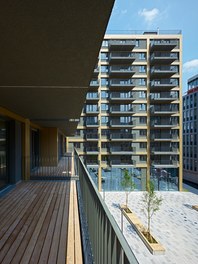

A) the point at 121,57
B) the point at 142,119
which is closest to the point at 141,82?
the point at 121,57

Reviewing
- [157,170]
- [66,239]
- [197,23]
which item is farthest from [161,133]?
[66,239]

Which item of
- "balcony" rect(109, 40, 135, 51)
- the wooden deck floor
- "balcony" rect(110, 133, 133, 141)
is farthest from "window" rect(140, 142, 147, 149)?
the wooden deck floor

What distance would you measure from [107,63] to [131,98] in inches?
279

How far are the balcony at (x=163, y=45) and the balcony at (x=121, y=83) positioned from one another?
627 cm

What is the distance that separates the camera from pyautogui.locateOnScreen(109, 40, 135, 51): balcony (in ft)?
102

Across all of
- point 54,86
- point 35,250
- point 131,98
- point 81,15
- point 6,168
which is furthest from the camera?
point 131,98

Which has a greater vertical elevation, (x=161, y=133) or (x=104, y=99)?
(x=104, y=99)

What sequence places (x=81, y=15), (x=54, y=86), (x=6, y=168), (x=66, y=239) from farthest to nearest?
1. (x=6, y=168)
2. (x=54, y=86)
3. (x=66, y=239)
4. (x=81, y=15)

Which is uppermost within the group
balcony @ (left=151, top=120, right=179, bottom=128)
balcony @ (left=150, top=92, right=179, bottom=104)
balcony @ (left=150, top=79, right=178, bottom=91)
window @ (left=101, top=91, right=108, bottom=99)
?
balcony @ (left=150, top=79, right=178, bottom=91)

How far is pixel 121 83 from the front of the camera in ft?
107

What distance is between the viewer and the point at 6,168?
7566 mm

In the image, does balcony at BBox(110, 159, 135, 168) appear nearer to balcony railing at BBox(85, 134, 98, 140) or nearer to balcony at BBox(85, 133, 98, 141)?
balcony at BBox(85, 133, 98, 141)

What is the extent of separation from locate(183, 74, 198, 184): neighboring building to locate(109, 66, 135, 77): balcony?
16.8 metres

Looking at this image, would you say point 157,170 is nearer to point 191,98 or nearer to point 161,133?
point 161,133
